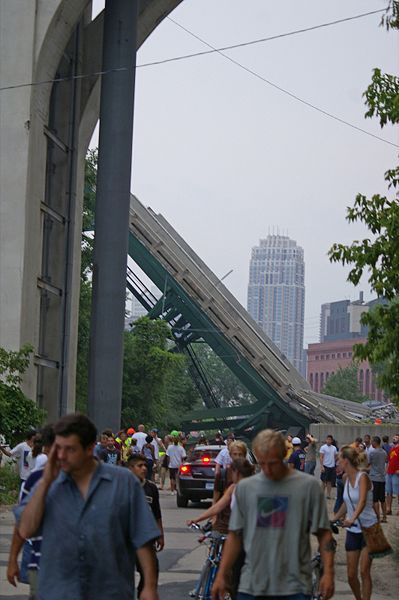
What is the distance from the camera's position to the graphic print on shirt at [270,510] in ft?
24.5

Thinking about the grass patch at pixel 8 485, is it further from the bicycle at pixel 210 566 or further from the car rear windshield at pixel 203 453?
the bicycle at pixel 210 566

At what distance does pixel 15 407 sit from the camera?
30281 mm

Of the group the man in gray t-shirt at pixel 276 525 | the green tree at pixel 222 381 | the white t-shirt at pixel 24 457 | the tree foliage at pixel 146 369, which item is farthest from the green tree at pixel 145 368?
the green tree at pixel 222 381

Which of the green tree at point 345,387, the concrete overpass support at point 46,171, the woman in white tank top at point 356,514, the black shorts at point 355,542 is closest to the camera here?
the woman in white tank top at point 356,514

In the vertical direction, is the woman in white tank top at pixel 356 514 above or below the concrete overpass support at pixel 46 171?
below

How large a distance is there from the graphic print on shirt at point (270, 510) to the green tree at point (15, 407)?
21.9 meters

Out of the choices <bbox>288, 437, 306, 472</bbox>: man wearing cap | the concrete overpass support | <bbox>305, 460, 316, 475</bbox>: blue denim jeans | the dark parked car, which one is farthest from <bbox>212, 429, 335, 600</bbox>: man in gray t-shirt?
the concrete overpass support

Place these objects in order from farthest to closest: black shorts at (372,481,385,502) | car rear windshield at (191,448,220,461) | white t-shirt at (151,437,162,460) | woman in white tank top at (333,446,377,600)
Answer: white t-shirt at (151,437,162,460) < car rear windshield at (191,448,220,461) < black shorts at (372,481,385,502) < woman in white tank top at (333,446,377,600)

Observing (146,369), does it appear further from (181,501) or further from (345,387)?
(345,387)

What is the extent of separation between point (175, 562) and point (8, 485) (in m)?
12.6

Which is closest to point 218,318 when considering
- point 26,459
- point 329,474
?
point 329,474

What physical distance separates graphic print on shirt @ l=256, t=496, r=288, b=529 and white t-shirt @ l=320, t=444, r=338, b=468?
1038 inches

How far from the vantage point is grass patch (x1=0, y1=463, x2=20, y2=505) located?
28000 mm

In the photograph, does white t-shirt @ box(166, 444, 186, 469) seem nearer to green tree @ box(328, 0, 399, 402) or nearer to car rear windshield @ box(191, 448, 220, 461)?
car rear windshield @ box(191, 448, 220, 461)
